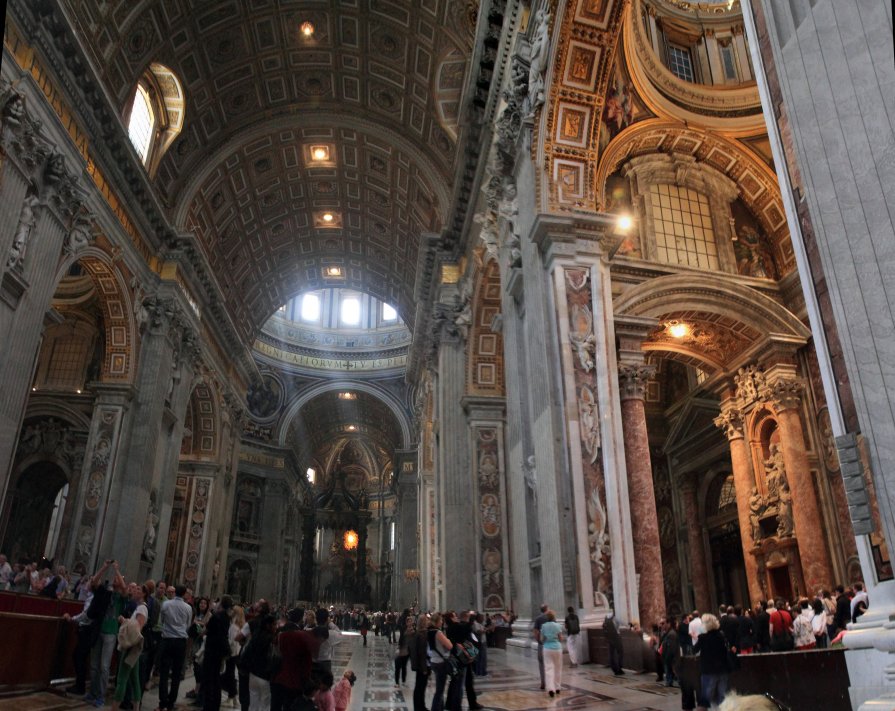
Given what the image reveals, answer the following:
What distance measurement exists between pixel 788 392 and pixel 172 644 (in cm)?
1123

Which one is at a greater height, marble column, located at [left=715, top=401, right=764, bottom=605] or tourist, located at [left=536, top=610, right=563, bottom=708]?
marble column, located at [left=715, top=401, right=764, bottom=605]

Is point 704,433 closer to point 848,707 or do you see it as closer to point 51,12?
point 848,707

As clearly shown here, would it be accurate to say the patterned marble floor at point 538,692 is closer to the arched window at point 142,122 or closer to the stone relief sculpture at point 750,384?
the stone relief sculpture at point 750,384

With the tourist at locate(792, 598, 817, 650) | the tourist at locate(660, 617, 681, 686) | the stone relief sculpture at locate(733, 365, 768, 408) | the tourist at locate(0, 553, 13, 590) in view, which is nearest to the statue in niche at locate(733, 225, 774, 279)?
the stone relief sculpture at locate(733, 365, 768, 408)

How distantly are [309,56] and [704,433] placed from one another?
14.6 meters

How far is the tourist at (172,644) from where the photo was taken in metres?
6.12

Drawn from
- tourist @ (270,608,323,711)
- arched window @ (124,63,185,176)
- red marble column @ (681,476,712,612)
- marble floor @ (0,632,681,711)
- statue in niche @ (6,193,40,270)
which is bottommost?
marble floor @ (0,632,681,711)

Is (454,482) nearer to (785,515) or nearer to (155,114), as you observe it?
(785,515)

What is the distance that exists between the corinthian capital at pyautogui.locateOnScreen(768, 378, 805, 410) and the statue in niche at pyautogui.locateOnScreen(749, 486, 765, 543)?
196cm

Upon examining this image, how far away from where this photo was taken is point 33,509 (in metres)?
18.6

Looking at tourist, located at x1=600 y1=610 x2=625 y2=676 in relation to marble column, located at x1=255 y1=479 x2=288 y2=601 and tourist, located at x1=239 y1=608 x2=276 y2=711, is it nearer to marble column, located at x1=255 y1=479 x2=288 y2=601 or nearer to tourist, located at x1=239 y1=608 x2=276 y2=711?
tourist, located at x1=239 y1=608 x2=276 y2=711

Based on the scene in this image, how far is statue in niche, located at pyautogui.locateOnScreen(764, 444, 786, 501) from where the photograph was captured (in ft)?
42.4

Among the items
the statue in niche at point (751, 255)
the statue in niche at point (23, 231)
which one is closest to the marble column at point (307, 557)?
the statue in niche at point (23, 231)

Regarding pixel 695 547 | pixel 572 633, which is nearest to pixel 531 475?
pixel 572 633
